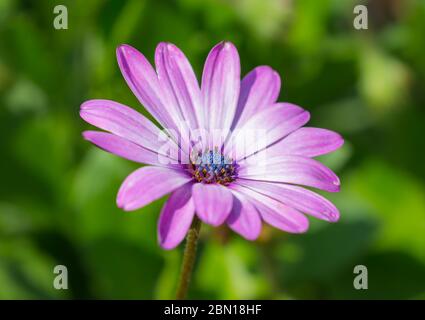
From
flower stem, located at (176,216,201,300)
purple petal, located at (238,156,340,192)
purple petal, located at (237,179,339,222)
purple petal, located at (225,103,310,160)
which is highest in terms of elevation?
purple petal, located at (225,103,310,160)

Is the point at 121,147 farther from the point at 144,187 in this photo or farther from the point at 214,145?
the point at 214,145

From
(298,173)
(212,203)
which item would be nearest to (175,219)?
(212,203)

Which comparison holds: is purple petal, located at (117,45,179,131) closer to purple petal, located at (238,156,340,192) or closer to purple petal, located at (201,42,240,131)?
purple petal, located at (201,42,240,131)

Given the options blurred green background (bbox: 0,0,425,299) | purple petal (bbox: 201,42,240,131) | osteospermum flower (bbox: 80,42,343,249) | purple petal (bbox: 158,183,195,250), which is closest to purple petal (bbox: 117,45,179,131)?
osteospermum flower (bbox: 80,42,343,249)

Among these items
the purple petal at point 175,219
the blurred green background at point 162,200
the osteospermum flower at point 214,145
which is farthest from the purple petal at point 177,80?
the blurred green background at point 162,200
